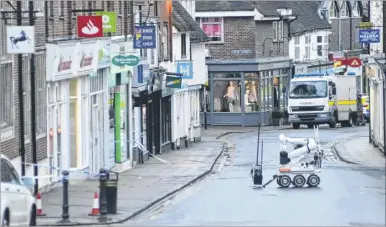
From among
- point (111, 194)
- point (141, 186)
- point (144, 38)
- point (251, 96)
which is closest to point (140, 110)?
point (144, 38)

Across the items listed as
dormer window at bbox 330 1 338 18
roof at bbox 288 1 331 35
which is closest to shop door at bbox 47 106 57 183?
roof at bbox 288 1 331 35

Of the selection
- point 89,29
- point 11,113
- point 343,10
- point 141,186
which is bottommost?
point 141,186

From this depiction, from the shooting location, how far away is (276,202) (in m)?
28.5

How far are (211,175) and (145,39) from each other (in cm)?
585

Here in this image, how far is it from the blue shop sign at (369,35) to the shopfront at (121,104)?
12831mm

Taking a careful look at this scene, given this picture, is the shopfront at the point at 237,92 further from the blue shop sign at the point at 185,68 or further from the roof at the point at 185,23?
the blue shop sign at the point at 185,68

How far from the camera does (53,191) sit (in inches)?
1219

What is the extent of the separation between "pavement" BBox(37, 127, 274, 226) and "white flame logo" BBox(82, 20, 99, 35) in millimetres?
4394

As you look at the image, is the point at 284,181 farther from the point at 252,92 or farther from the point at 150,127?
the point at 252,92

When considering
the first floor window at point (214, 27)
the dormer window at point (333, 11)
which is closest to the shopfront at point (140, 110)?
the first floor window at point (214, 27)

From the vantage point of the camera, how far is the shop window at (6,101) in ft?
91.0

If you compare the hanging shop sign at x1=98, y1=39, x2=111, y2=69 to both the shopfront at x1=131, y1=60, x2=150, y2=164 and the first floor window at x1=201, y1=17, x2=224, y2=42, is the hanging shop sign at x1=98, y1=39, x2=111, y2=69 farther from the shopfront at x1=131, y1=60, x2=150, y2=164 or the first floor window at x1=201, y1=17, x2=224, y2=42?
the first floor window at x1=201, y1=17, x2=224, y2=42

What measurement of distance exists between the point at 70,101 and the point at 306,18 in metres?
55.6

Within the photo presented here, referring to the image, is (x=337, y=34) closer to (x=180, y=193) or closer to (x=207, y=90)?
(x=207, y=90)
